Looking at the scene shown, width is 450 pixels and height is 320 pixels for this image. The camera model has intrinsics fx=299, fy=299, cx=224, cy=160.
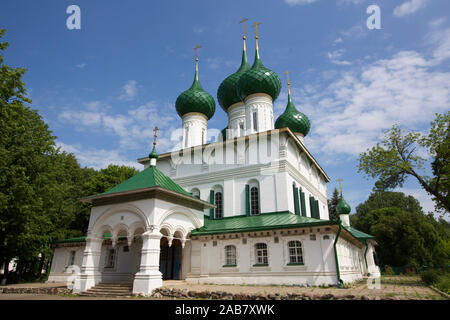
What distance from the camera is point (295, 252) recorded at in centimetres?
1249

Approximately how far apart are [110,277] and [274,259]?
27.4ft

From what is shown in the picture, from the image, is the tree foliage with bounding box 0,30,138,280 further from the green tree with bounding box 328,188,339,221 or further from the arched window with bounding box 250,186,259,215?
the green tree with bounding box 328,188,339,221

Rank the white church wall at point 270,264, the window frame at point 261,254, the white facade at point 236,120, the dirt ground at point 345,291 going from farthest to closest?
the white facade at point 236,120
the window frame at point 261,254
the white church wall at point 270,264
the dirt ground at point 345,291

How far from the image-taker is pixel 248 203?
682 inches

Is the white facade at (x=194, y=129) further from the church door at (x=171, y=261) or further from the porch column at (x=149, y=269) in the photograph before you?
the porch column at (x=149, y=269)

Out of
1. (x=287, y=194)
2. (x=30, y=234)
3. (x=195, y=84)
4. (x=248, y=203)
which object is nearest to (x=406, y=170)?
(x=287, y=194)

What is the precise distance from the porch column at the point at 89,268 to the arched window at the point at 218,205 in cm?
707

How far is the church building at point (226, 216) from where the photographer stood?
12.0 meters

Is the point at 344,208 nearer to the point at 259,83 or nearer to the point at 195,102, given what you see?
the point at 259,83

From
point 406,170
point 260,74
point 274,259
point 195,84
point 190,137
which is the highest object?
point 195,84

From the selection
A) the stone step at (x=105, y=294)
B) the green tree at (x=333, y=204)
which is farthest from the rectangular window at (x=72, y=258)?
the green tree at (x=333, y=204)

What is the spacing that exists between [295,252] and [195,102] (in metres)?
14.0

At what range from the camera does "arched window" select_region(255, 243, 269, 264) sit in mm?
12984
